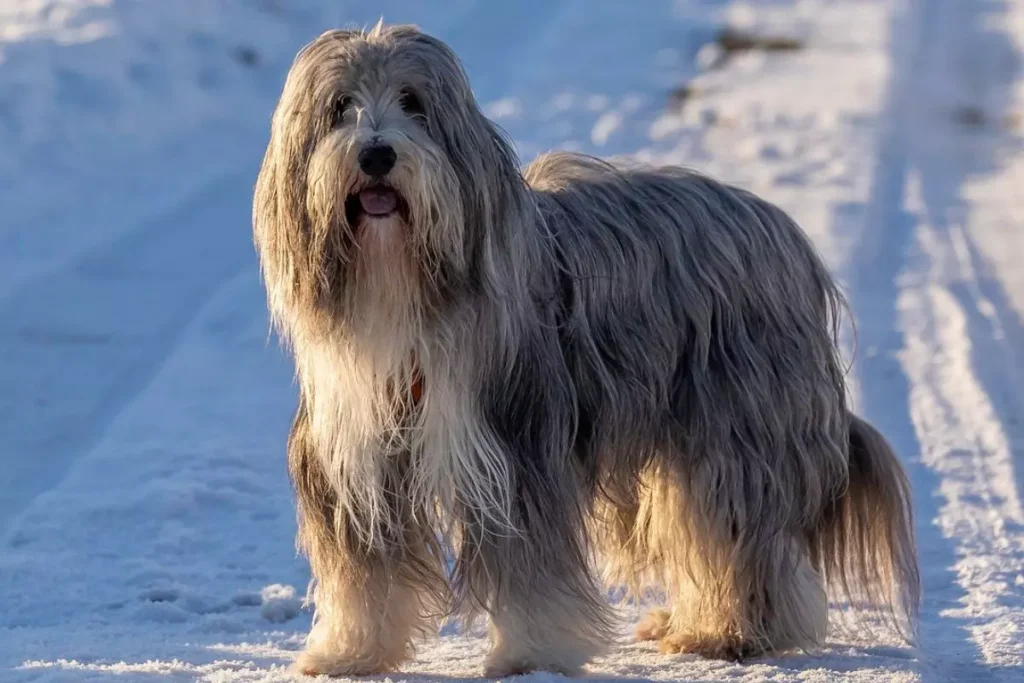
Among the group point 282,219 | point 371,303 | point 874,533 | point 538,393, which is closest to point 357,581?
point 538,393

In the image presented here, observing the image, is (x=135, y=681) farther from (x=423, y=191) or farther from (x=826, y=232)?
(x=826, y=232)

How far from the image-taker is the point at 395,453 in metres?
4.20

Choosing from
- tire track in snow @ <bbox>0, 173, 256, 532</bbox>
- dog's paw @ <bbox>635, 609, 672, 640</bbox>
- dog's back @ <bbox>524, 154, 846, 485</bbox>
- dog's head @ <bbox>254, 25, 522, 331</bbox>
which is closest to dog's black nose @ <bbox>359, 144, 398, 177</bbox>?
dog's head @ <bbox>254, 25, 522, 331</bbox>

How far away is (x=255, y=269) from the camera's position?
29.1ft

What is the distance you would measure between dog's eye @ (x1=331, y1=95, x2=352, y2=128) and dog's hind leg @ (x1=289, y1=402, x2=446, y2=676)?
0.83 metres

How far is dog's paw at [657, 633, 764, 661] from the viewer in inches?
189

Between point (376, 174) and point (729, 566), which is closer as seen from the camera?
point (376, 174)

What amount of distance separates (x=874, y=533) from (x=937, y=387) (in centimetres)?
271

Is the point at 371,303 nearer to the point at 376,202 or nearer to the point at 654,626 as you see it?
the point at 376,202

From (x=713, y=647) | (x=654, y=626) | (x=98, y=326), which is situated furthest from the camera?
(x=98, y=326)

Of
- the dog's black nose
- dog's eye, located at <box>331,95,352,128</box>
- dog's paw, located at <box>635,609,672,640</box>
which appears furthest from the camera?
dog's paw, located at <box>635,609,672,640</box>

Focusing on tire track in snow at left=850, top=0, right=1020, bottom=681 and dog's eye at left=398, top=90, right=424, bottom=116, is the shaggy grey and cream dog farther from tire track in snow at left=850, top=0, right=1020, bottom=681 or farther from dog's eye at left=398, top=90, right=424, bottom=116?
tire track in snow at left=850, top=0, right=1020, bottom=681

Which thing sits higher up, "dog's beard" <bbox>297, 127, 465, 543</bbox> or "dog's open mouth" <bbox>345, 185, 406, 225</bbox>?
"dog's open mouth" <bbox>345, 185, 406, 225</bbox>

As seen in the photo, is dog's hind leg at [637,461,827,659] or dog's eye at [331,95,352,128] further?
dog's hind leg at [637,461,827,659]
